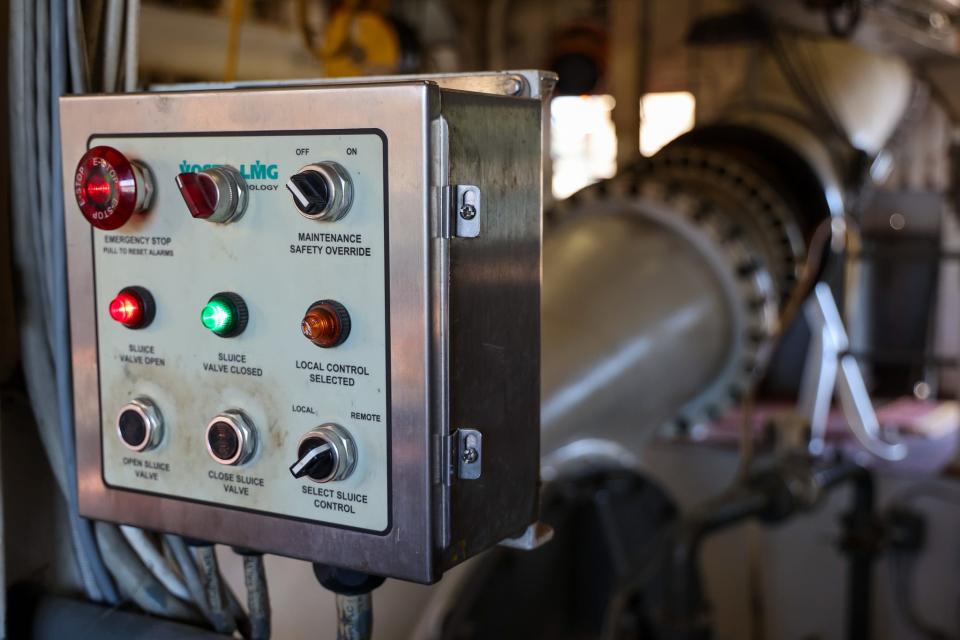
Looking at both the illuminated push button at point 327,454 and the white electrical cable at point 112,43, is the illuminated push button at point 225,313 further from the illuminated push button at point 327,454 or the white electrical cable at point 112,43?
the white electrical cable at point 112,43

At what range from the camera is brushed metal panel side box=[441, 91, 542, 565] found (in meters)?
0.50

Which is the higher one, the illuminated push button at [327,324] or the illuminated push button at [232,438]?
the illuminated push button at [327,324]

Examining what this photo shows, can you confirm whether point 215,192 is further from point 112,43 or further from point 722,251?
point 722,251

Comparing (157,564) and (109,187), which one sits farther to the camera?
(157,564)

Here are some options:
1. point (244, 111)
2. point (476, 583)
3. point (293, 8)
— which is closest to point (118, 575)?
point (244, 111)

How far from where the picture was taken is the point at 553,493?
1519 millimetres

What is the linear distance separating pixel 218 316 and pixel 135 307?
68 millimetres

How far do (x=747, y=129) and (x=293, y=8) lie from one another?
1.19 m

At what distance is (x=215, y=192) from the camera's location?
54 cm

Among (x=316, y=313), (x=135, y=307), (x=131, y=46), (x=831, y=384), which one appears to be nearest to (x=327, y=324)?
(x=316, y=313)

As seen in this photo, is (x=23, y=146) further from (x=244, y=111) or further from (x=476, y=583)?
(x=476, y=583)

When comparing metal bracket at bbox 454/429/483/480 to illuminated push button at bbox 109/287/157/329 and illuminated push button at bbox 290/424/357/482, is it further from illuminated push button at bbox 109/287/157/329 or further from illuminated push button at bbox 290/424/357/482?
illuminated push button at bbox 109/287/157/329

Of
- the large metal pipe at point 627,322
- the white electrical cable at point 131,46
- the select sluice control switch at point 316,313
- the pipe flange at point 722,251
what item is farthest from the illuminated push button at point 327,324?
the pipe flange at point 722,251

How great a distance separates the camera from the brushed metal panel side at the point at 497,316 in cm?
50
